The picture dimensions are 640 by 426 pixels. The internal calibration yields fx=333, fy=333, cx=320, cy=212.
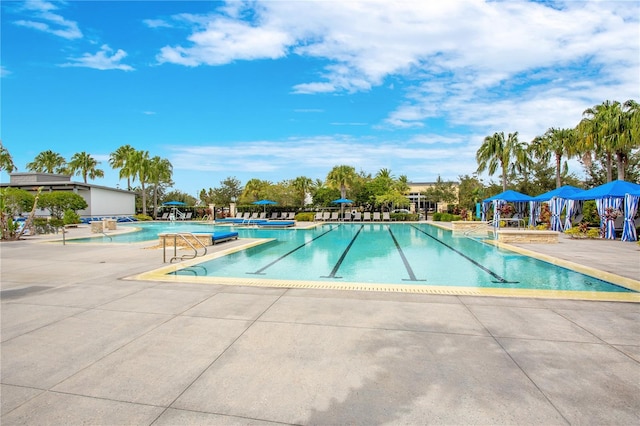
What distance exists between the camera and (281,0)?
35.4 ft

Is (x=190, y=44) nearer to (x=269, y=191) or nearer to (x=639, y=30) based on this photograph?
(x=639, y=30)

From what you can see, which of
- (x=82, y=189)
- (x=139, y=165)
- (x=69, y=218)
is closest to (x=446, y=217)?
(x=69, y=218)

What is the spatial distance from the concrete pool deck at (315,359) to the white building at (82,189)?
99.0 ft

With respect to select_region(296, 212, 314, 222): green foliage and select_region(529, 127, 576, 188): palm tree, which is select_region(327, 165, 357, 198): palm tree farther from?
select_region(529, 127, 576, 188): palm tree

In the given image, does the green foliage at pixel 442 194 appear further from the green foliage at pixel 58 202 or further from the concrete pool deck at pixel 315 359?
the concrete pool deck at pixel 315 359

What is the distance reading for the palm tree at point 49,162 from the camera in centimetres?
4844

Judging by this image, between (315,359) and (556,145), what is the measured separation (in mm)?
27765

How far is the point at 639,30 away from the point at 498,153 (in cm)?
1852

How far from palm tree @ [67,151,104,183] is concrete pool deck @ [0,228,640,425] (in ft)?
155

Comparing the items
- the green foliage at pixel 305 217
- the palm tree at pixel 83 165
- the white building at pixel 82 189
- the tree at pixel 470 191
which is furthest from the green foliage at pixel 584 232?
the palm tree at pixel 83 165

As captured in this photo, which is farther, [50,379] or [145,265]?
[145,265]

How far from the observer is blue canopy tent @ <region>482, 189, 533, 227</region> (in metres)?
20.6

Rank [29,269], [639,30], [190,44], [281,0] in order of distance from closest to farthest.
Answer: [29,269] < [639,30] < [281,0] < [190,44]

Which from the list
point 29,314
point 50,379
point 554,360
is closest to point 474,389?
point 554,360
